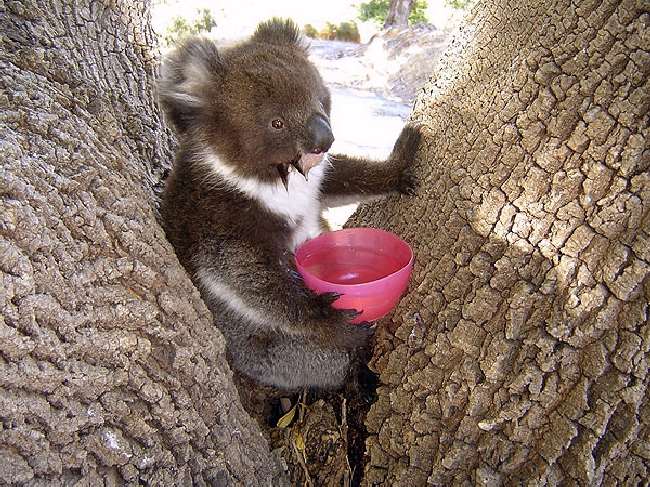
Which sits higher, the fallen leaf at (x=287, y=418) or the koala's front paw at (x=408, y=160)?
the koala's front paw at (x=408, y=160)

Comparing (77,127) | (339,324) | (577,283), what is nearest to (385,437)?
(339,324)

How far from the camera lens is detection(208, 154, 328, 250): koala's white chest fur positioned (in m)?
2.13

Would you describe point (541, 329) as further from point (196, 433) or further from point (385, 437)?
point (196, 433)

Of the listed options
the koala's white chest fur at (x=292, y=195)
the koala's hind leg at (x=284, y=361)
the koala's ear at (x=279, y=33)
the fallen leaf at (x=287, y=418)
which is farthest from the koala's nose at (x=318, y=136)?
the fallen leaf at (x=287, y=418)

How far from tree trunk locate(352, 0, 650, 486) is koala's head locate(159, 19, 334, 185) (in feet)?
1.75

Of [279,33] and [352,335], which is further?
[279,33]

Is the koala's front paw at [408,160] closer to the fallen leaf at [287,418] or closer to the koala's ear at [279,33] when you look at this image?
the koala's ear at [279,33]

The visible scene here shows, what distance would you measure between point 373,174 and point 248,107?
0.62 meters

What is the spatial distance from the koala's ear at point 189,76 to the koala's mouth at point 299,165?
375mm

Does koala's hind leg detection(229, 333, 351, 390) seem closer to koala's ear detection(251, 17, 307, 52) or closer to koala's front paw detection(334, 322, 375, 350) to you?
→ koala's front paw detection(334, 322, 375, 350)

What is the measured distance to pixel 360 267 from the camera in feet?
7.67

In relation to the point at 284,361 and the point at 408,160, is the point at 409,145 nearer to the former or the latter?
the point at 408,160

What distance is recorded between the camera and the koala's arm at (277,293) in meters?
2.12

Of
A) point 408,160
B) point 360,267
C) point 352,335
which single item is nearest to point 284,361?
point 352,335
